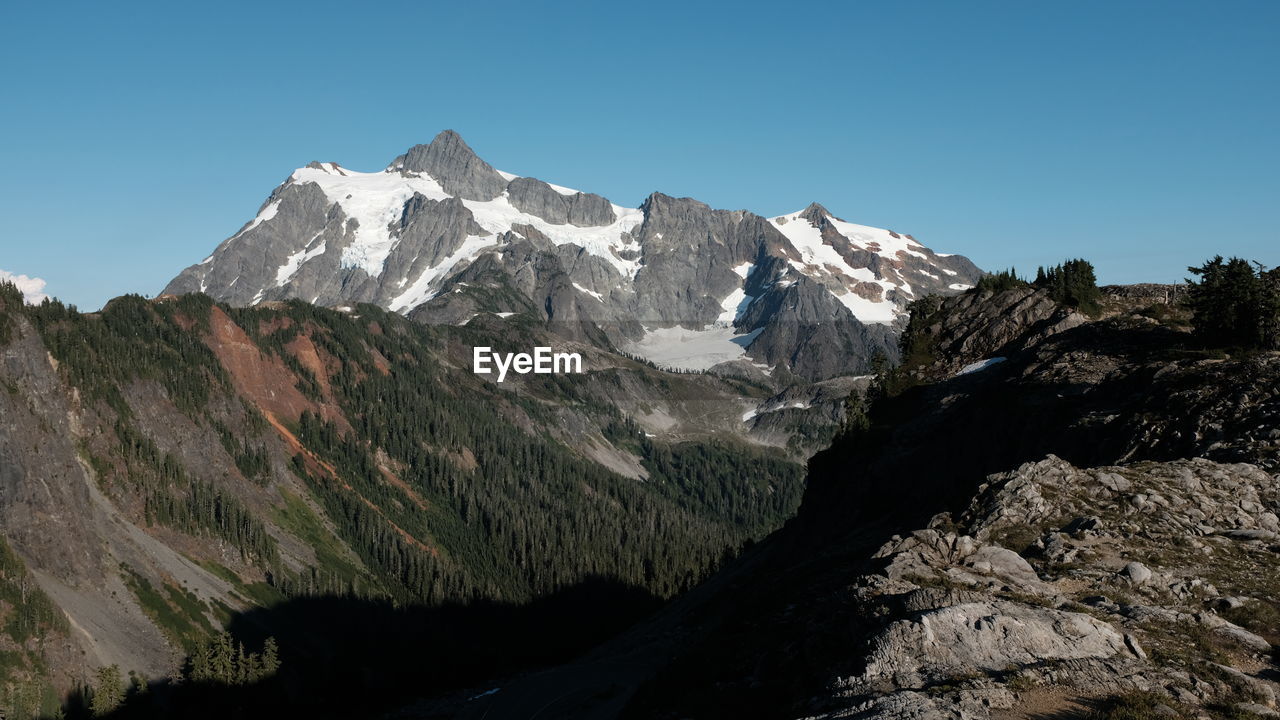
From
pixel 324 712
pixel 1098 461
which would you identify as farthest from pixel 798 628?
pixel 324 712

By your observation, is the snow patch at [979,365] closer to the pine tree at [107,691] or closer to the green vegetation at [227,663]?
the green vegetation at [227,663]

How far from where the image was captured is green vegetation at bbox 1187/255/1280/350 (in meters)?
76.7

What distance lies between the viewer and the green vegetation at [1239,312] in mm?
76688

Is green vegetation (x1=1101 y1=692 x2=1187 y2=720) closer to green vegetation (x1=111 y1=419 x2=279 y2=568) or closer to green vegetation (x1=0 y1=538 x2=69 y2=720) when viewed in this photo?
green vegetation (x1=0 y1=538 x2=69 y2=720)

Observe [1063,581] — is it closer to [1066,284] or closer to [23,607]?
[1066,284]

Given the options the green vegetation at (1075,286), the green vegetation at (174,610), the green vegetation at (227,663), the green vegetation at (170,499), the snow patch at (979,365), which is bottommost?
the green vegetation at (227,663)

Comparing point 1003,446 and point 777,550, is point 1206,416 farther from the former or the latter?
point 777,550

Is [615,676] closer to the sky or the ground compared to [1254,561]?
closer to the ground

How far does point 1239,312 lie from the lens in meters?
77.8

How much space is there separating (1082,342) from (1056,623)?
65.5 m

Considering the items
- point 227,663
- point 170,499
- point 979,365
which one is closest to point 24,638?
point 227,663

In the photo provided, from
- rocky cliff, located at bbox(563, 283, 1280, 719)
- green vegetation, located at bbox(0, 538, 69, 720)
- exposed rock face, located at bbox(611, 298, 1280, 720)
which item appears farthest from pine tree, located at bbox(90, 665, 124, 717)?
rocky cliff, located at bbox(563, 283, 1280, 719)

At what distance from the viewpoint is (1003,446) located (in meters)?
81.6

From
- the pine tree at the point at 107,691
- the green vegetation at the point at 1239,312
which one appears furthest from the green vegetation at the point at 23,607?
the green vegetation at the point at 1239,312
